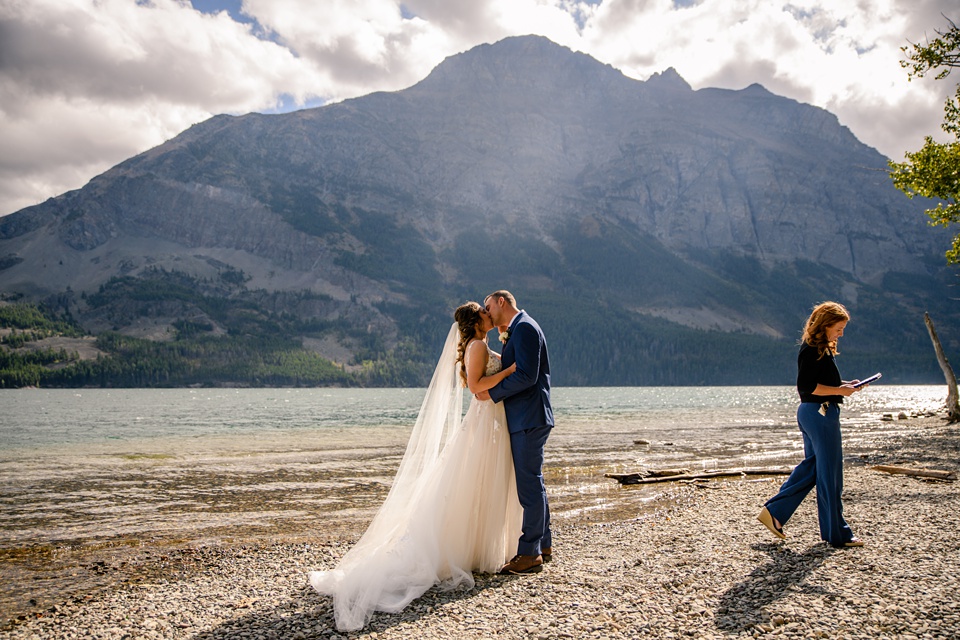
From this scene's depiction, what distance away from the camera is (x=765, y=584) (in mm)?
8180

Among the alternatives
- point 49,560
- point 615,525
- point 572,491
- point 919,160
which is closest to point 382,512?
point 615,525

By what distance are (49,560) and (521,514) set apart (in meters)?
9.13

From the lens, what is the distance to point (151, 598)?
8.87 m

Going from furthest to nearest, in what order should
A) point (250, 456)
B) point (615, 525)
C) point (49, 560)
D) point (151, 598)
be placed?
1. point (250, 456)
2. point (615, 525)
3. point (49, 560)
4. point (151, 598)

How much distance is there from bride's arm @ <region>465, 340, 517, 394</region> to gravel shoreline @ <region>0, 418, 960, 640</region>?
2.65 metres

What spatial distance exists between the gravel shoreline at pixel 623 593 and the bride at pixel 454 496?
39 centimetres

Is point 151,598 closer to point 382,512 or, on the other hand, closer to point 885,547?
point 382,512

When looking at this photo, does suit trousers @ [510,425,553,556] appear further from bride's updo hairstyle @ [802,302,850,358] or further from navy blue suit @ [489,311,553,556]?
bride's updo hairstyle @ [802,302,850,358]

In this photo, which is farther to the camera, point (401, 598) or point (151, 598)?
point (151, 598)

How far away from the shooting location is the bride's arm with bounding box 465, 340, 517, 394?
900cm

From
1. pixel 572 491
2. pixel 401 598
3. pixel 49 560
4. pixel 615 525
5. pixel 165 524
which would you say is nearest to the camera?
pixel 401 598

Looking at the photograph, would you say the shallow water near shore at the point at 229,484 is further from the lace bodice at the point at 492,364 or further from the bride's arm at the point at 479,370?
the lace bodice at the point at 492,364

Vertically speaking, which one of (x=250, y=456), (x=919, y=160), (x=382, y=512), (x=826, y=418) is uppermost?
(x=919, y=160)

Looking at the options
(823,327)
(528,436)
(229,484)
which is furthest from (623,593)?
(229,484)
